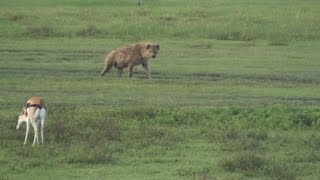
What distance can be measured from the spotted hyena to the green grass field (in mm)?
476

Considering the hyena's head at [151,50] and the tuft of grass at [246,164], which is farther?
the hyena's head at [151,50]

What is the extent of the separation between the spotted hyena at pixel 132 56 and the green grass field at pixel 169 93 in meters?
0.48

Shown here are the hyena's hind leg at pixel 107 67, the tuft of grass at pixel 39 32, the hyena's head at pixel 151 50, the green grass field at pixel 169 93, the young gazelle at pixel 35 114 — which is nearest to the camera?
the green grass field at pixel 169 93

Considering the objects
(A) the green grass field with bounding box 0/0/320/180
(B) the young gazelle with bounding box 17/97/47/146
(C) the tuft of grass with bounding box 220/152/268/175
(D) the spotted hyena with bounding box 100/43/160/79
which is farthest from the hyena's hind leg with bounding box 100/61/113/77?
(C) the tuft of grass with bounding box 220/152/268/175

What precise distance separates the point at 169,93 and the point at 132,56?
13.7 ft

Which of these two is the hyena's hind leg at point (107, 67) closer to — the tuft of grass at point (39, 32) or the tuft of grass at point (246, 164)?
the tuft of grass at point (39, 32)

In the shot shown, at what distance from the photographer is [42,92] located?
19.8 m

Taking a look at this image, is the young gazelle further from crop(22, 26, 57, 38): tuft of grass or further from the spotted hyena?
crop(22, 26, 57, 38): tuft of grass

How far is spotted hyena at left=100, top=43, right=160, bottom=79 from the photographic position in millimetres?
23953

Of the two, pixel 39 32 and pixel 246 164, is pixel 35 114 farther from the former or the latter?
pixel 39 32

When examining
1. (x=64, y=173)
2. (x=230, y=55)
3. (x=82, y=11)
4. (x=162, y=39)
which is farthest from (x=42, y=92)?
(x=82, y=11)

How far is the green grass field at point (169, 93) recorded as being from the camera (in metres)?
12.5

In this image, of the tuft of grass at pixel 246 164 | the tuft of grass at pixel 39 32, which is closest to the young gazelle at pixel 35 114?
the tuft of grass at pixel 246 164

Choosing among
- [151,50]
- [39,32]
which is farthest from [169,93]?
[39,32]
